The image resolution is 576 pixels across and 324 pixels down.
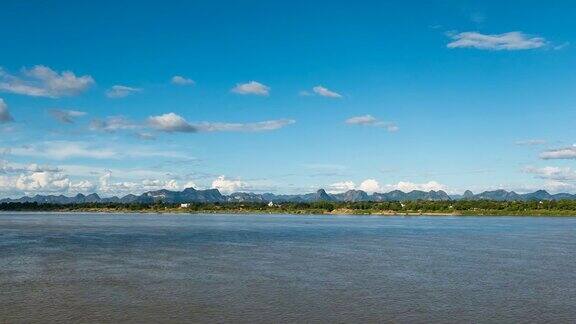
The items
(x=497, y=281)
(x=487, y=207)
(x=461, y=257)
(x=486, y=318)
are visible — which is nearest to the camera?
(x=486, y=318)

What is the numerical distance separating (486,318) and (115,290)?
17.7 m

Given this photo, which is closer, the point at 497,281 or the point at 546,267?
the point at 497,281

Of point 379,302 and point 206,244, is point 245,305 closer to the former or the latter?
point 379,302

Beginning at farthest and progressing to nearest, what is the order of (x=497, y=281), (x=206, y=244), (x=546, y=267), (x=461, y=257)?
(x=206, y=244) → (x=461, y=257) → (x=546, y=267) → (x=497, y=281)

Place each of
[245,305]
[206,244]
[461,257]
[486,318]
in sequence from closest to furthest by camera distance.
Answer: [486,318], [245,305], [461,257], [206,244]

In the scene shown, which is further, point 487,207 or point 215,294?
→ point 487,207

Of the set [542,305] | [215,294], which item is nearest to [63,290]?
[215,294]

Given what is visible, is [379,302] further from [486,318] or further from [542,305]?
[542,305]

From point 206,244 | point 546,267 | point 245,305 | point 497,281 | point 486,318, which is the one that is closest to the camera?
point 486,318

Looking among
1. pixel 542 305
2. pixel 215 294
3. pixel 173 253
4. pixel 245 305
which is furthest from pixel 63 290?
pixel 542 305

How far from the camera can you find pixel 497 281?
33.7 meters

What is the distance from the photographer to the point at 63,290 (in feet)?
95.5

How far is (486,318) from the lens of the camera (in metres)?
23.8

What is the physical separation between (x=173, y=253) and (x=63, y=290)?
19594 millimetres
